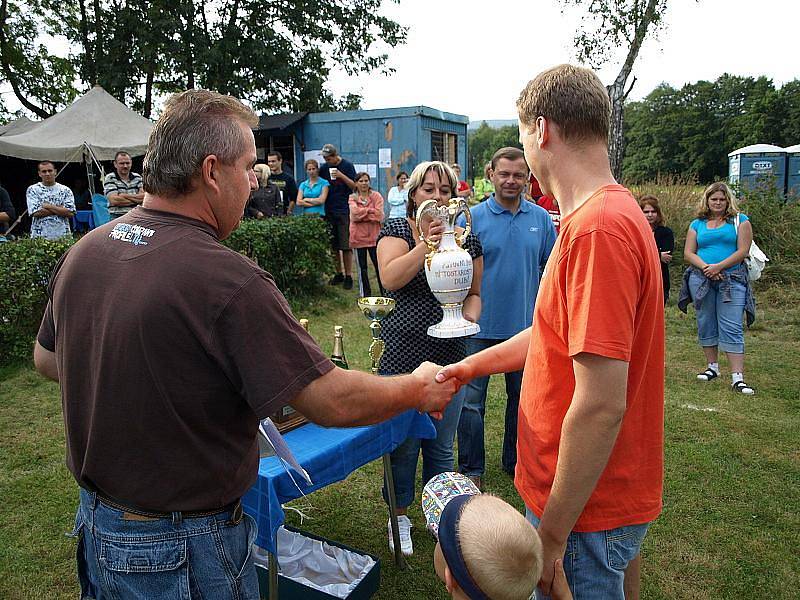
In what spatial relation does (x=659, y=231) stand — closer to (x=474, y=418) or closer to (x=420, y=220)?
(x=474, y=418)

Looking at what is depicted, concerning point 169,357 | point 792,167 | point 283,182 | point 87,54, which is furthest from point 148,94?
point 792,167

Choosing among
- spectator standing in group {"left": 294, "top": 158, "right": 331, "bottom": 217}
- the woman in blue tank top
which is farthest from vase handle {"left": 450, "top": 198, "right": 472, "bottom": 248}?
spectator standing in group {"left": 294, "top": 158, "right": 331, "bottom": 217}

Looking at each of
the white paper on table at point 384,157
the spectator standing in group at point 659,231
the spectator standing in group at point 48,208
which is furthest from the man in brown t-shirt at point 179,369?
the white paper on table at point 384,157

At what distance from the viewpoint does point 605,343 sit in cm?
132

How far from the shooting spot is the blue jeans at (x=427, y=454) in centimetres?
333

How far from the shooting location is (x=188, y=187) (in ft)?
4.97

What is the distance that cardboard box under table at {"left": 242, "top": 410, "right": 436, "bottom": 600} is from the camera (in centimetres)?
218

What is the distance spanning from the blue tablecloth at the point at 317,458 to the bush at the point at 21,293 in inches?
197

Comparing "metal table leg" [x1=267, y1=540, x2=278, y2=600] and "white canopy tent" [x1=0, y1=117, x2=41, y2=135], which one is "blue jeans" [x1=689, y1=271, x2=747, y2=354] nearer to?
"metal table leg" [x1=267, y1=540, x2=278, y2=600]

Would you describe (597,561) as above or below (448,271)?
below

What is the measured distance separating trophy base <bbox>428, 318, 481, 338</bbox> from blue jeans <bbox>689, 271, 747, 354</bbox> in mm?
4130

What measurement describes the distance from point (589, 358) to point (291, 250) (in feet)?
26.2

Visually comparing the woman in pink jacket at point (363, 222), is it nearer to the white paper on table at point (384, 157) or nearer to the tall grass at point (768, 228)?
the white paper on table at point (384, 157)

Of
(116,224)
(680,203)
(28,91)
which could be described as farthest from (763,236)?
(28,91)
